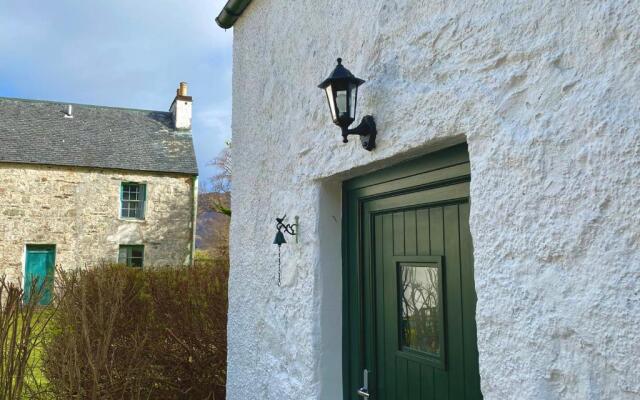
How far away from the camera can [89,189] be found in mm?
16641

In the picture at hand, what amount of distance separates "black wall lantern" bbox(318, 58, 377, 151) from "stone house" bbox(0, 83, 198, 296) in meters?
14.6

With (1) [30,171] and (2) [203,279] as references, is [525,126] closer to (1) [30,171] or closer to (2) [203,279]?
(2) [203,279]

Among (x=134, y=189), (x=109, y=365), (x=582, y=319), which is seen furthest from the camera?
(x=134, y=189)

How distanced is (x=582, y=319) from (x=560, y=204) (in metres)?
0.39

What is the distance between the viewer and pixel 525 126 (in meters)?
1.79

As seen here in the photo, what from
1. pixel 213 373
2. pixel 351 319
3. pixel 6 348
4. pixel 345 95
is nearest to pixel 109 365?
pixel 213 373

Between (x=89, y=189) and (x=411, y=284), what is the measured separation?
1636 centimetres

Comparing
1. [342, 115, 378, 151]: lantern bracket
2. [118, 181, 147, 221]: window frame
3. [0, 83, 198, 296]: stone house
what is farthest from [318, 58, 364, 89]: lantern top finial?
[118, 181, 147, 221]: window frame

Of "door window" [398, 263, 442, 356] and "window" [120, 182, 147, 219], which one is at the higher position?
"window" [120, 182, 147, 219]

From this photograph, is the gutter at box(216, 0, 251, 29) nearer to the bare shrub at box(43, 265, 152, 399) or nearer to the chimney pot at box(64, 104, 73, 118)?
the bare shrub at box(43, 265, 152, 399)

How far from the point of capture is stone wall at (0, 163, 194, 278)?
1560 centimetres

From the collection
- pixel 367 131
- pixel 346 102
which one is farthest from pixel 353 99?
pixel 367 131

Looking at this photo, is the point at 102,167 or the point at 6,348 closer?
the point at 6,348

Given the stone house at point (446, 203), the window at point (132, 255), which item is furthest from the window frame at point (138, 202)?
the stone house at point (446, 203)
